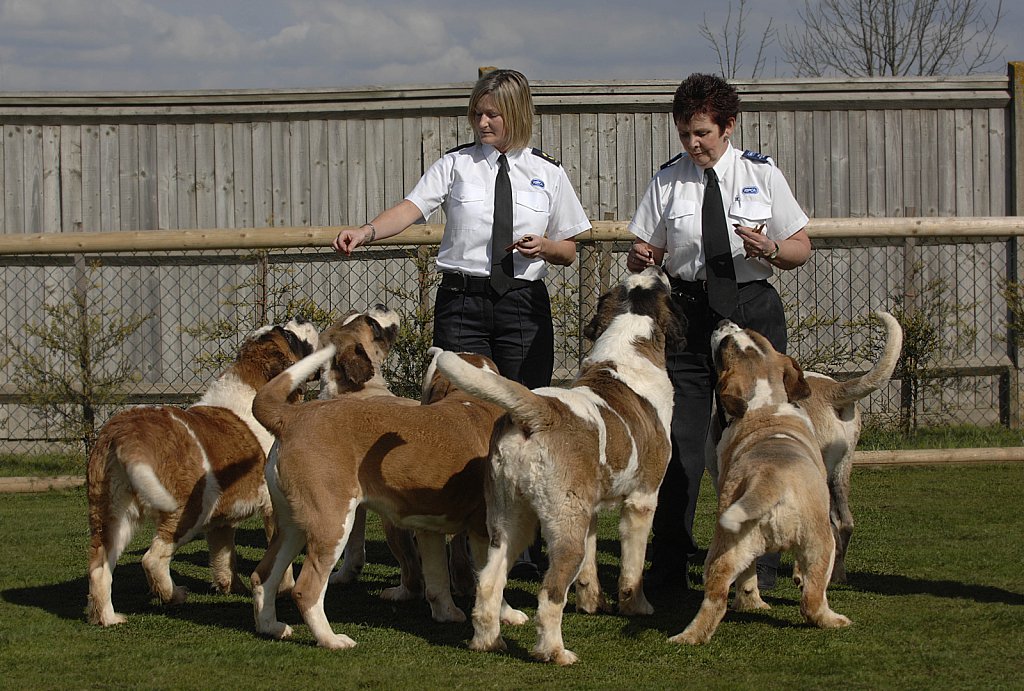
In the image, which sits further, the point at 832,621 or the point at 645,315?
the point at 645,315

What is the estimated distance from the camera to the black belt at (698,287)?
618 centimetres

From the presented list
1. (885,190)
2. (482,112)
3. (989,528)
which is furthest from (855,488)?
(482,112)

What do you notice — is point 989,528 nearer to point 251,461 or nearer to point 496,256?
point 496,256

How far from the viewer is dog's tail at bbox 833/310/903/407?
5910 millimetres

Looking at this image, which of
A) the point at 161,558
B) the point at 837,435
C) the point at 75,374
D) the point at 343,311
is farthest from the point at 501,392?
the point at 75,374

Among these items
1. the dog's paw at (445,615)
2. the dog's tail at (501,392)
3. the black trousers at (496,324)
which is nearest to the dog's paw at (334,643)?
the dog's paw at (445,615)

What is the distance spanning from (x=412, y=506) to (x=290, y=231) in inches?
190

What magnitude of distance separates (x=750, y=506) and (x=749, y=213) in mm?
1822

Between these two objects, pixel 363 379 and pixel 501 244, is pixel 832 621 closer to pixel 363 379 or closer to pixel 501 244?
pixel 501 244

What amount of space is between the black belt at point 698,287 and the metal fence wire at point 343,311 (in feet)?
12.5

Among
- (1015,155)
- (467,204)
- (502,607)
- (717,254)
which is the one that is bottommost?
(502,607)

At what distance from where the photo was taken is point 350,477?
5.05 metres

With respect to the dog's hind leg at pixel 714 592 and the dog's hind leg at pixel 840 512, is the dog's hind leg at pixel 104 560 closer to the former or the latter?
the dog's hind leg at pixel 714 592

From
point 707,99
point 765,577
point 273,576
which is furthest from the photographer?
point 765,577
